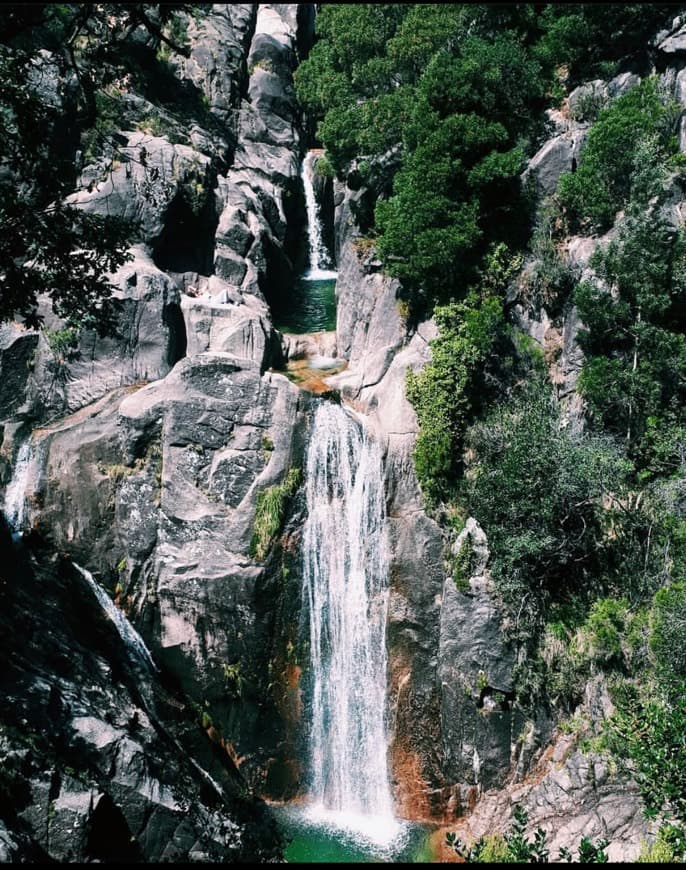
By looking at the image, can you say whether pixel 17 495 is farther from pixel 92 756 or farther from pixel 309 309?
pixel 309 309

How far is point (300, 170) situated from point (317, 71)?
4968 mm

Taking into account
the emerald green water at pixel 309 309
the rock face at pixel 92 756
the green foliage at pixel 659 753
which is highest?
the emerald green water at pixel 309 309

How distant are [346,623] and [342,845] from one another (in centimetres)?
515

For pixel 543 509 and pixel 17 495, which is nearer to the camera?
pixel 543 509

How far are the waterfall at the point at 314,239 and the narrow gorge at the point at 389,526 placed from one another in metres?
11.6

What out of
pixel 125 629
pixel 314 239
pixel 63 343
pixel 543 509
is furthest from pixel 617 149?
pixel 125 629

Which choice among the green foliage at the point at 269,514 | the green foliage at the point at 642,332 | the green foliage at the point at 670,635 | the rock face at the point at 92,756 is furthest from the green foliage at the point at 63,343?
the green foliage at the point at 670,635

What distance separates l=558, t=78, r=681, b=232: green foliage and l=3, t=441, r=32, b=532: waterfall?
704 inches

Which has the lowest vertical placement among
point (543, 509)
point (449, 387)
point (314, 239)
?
point (543, 509)

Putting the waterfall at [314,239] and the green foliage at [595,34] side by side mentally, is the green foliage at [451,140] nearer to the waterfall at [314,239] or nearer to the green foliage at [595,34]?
the green foliage at [595,34]

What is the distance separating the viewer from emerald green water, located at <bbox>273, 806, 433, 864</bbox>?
15.6 meters

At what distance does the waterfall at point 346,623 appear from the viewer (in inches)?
705

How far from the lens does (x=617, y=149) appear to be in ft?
64.0

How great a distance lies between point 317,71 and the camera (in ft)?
105
